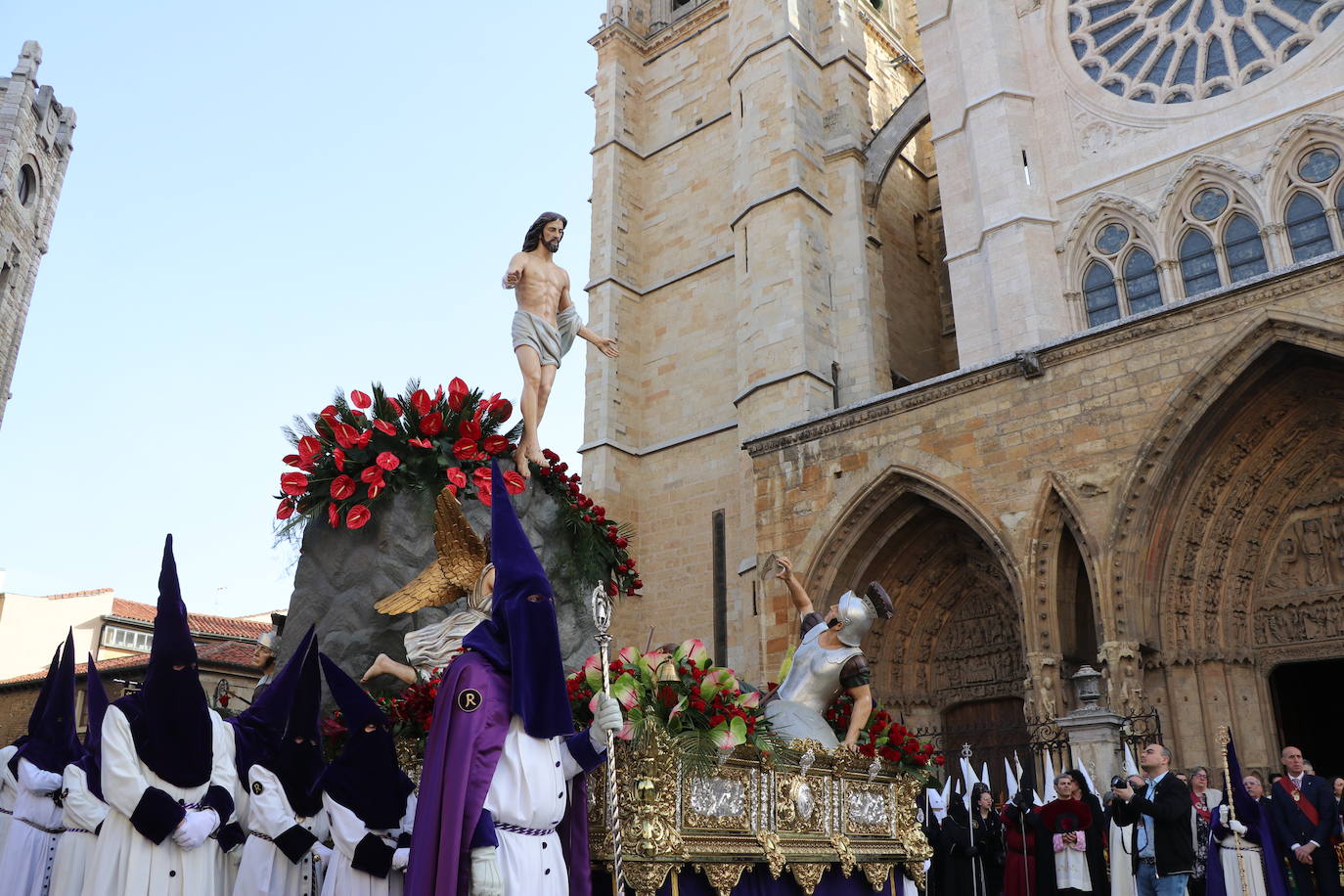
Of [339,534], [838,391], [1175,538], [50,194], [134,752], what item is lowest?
[134,752]

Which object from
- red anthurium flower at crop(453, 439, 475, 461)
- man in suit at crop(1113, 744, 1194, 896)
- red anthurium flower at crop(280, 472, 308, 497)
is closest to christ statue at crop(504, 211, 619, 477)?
red anthurium flower at crop(453, 439, 475, 461)

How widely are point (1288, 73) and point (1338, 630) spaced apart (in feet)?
23.7

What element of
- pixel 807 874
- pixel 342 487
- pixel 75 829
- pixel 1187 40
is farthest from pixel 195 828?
pixel 1187 40

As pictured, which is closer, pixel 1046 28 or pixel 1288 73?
pixel 1288 73

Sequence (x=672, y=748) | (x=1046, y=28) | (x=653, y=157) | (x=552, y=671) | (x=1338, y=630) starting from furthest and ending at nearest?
(x=653, y=157) → (x=1046, y=28) → (x=1338, y=630) → (x=672, y=748) → (x=552, y=671)

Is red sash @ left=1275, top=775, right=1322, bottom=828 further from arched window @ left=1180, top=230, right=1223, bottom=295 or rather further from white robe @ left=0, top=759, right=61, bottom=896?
arched window @ left=1180, top=230, right=1223, bottom=295

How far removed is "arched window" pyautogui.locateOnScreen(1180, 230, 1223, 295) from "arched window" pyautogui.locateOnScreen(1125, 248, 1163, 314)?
0.35m

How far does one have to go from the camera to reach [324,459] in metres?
5.55

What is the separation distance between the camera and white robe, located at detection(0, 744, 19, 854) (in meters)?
6.09

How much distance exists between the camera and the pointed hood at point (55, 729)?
5.52 metres

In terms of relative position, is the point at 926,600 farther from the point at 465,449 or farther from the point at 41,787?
the point at 41,787

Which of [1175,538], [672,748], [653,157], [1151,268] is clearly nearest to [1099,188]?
[1151,268]

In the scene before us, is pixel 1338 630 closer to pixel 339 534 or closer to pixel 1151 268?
pixel 1151 268

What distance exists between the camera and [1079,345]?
36.6ft
